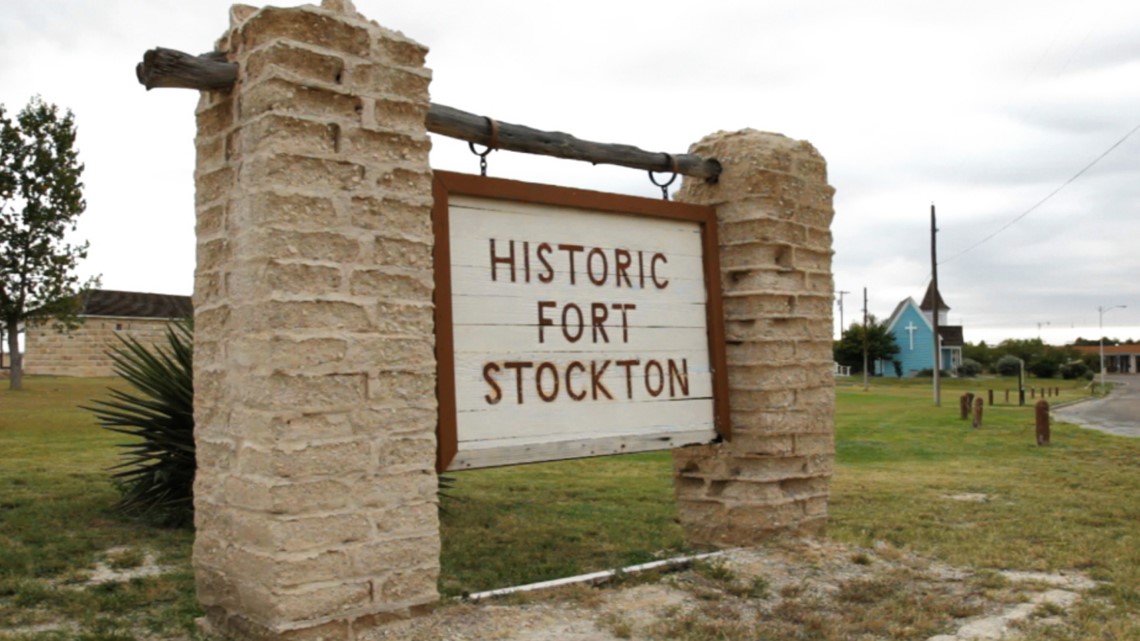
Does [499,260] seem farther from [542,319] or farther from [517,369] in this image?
[517,369]

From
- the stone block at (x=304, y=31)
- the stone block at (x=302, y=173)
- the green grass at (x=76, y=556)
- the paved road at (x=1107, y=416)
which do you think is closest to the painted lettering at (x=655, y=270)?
the stone block at (x=302, y=173)

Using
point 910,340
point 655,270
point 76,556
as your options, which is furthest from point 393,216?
point 910,340

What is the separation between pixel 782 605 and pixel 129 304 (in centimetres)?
4149

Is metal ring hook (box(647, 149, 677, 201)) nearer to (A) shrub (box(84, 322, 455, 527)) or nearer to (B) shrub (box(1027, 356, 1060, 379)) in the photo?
(A) shrub (box(84, 322, 455, 527))

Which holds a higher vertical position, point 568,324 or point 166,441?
point 568,324

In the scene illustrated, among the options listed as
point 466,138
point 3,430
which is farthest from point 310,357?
point 3,430

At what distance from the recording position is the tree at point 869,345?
61.1 m

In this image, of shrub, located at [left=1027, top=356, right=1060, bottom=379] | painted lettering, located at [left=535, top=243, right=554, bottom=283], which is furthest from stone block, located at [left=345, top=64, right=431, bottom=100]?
shrub, located at [left=1027, top=356, right=1060, bottom=379]

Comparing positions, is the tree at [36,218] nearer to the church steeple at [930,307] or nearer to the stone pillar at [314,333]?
the stone pillar at [314,333]

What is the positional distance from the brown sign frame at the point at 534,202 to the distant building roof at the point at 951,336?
7148cm

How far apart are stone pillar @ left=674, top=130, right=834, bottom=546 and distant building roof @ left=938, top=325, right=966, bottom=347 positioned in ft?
233

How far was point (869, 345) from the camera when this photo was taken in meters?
60.7

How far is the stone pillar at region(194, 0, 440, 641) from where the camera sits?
3986 millimetres

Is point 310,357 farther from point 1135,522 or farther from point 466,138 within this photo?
point 1135,522
